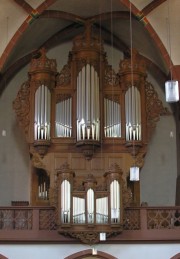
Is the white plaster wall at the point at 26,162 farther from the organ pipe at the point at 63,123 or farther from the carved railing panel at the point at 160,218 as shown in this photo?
the carved railing panel at the point at 160,218

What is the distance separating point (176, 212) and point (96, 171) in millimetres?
2930

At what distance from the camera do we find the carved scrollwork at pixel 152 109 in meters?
20.1

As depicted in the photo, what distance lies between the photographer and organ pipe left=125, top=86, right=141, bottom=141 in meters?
19.7

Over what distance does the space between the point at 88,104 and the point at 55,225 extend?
4.14 m

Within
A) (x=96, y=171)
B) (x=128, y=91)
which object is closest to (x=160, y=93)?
(x=128, y=91)

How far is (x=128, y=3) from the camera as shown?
19.8 meters

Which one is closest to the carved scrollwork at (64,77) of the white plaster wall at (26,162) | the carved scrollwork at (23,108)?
the carved scrollwork at (23,108)

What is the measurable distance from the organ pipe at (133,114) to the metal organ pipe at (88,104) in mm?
998

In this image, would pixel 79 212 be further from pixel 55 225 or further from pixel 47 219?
pixel 47 219

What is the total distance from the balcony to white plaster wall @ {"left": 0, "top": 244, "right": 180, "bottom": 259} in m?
0.19

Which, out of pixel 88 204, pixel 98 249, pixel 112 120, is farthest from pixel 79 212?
pixel 112 120

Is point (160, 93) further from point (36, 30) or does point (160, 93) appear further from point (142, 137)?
point (36, 30)

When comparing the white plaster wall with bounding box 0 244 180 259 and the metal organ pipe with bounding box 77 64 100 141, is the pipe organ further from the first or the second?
the metal organ pipe with bounding box 77 64 100 141

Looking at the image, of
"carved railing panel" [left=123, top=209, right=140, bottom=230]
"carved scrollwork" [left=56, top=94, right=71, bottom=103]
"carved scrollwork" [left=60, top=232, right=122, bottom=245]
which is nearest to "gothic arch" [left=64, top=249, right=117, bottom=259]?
"carved scrollwork" [left=60, top=232, right=122, bottom=245]
